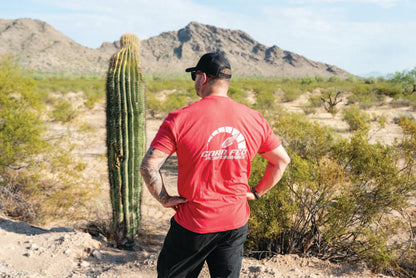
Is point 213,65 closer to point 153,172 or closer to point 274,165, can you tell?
point 153,172

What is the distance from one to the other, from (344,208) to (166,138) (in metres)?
2.99

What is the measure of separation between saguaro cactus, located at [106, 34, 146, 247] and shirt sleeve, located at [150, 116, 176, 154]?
2.91 m

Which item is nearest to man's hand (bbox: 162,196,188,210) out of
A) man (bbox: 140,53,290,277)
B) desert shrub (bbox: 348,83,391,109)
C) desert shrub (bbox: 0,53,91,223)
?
man (bbox: 140,53,290,277)

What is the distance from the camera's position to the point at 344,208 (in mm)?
3939

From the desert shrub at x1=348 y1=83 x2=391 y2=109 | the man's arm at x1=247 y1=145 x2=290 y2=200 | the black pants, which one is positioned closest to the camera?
the black pants

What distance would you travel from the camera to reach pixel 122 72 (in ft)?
15.5

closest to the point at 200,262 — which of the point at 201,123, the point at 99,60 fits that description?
the point at 201,123

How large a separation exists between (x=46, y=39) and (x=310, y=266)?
304ft

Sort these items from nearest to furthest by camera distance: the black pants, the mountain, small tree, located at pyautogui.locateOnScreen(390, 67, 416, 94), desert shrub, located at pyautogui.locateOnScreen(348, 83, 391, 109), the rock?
1. the black pants
2. the rock
3. desert shrub, located at pyautogui.locateOnScreen(348, 83, 391, 109)
4. small tree, located at pyautogui.locateOnScreen(390, 67, 416, 94)
5. the mountain

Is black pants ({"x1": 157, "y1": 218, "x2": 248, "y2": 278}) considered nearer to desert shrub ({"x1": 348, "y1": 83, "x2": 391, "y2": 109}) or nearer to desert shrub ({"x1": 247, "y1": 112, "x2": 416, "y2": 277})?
desert shrub ({"x1": 247, "y1": 112, "x2": 416, "y2": 277})

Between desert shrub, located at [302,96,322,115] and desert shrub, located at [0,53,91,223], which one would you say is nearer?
desert shrub, located at [0,53,91,223]

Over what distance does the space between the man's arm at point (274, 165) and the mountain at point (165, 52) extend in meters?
59.5

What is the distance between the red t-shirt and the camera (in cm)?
181

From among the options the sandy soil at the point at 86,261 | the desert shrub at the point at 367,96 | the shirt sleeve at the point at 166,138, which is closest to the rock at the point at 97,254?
the sandy soil at the point at 86,261
